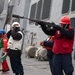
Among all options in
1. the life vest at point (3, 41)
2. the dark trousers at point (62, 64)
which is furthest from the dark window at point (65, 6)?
the dark trousers at point (62, 64)

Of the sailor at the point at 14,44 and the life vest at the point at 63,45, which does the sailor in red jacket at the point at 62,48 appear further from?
the sailor at the point at 14,44

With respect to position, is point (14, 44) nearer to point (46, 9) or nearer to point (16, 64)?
point (16, 64)

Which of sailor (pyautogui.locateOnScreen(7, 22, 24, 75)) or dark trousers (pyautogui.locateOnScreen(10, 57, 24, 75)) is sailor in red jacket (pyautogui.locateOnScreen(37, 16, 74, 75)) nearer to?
sailor (pyautogui.locateOnScreen(7, 22, 24, 75))

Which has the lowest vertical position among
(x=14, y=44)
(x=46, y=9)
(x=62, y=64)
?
(x=62, y=64)

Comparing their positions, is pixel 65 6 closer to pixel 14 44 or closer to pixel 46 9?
pixel 46 9

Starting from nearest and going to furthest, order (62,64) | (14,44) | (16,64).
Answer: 1. (62,64)
2. (14,44)
3. (16,64)

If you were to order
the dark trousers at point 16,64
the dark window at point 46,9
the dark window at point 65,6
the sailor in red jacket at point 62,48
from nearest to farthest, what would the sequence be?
the sailor in red jacket at point 62,48
the dark trousers at point 16,64
the dark window at point 65,6
the dark window at point 46,9

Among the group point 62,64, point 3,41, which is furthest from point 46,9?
point 62,64

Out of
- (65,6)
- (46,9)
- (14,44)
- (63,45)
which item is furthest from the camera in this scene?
(46,9)

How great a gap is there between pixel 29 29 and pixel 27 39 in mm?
703

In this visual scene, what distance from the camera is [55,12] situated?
1625 centimetres

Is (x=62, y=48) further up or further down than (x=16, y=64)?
further up

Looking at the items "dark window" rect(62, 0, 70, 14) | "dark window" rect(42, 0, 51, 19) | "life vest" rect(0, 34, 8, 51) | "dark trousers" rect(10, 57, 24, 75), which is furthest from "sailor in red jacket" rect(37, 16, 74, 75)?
"dark window" rect(42, 0, 51, 19)

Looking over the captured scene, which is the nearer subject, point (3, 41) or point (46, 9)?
point (3, 41)
